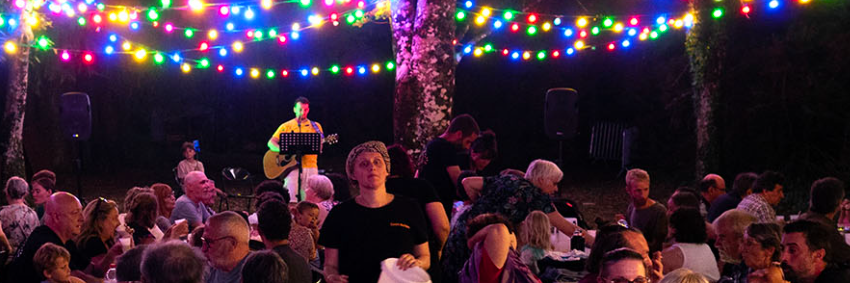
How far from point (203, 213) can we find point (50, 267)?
7.58 ft

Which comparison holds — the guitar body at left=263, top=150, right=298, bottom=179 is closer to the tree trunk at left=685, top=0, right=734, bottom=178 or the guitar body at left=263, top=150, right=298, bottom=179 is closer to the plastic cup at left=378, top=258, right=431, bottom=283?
the tree trunk at left=685, top=0, right=734, bottom=178

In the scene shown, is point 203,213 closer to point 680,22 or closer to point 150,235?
point 150,235

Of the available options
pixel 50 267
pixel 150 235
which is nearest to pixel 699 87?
pixel 150 235

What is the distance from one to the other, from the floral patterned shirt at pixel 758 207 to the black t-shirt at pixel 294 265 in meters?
3.48

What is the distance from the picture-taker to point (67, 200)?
14.8 ft

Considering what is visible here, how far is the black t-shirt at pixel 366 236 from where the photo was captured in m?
3.49

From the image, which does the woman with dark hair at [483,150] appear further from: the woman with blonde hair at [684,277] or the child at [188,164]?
the child at [188,164]

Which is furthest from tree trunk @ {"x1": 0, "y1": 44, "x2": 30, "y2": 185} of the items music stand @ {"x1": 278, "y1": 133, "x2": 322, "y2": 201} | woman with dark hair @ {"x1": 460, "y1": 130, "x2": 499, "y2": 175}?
woman with dark hair @ {"x1": 460, "y1": 130, "x2": 499, "y2": 175}

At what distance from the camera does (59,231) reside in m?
4.48

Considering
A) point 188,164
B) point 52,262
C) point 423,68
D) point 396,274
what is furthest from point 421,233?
point 188,164

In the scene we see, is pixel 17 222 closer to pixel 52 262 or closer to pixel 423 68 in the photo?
pixel 52 262

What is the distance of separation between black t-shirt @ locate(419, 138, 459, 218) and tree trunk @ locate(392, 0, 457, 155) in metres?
2.10

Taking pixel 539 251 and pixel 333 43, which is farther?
pixel 333 43

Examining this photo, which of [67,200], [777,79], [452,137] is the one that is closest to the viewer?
[67,200]
